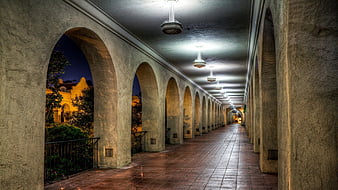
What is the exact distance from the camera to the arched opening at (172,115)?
633 inches

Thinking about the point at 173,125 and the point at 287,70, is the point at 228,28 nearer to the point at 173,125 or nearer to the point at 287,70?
the point at 287,70

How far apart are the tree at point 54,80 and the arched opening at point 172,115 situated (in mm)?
7639

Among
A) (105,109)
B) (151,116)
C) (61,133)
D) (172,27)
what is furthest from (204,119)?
(172,27)

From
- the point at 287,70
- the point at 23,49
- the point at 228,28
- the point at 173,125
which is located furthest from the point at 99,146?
the point at 173,125

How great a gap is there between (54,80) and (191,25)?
4419mm

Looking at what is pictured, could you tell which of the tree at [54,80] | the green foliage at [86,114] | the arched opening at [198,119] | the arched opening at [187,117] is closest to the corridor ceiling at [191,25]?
the tree at [54,80]

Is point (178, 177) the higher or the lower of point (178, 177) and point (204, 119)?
the lower

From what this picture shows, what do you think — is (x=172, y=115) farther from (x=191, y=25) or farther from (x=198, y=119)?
(x=191, y=25)

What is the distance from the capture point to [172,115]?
16391 millimetres

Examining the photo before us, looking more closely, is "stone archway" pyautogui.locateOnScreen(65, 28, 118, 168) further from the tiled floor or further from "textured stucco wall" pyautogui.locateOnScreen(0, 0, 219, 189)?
"textured stucco wall" pyautogui.locateOnScreen(0, 0, 219, 189)

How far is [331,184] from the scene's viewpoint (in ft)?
10.0

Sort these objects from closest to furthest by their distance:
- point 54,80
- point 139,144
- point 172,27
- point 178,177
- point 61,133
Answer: point 172,27
point 178,177
point 54,80
point 61,133
point 139,144

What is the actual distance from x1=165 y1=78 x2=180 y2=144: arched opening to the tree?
25.1 feet

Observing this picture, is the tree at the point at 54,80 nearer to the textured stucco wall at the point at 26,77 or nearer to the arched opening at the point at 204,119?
the textured stucco wall at the point at 26,77
